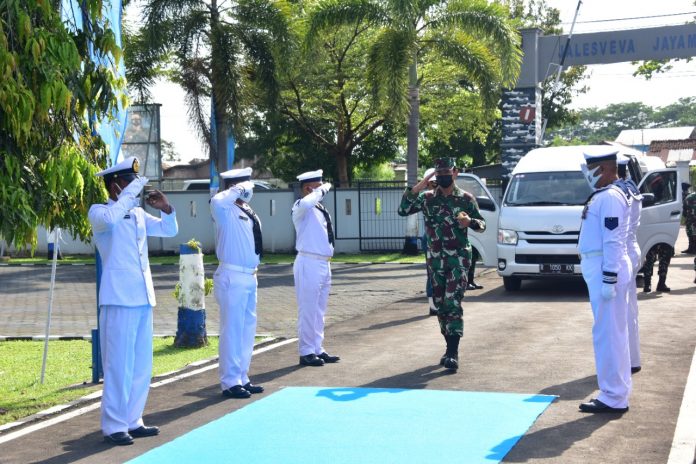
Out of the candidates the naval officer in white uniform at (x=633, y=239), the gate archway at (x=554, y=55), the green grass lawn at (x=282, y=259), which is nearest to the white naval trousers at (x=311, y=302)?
the naval officer in white uniform at (x=633, y=239)

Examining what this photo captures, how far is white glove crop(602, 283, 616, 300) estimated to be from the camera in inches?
309

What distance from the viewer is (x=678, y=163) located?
42.7 m

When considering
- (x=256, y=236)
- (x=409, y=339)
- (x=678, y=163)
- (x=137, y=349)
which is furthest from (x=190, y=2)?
(x=678, y=163)

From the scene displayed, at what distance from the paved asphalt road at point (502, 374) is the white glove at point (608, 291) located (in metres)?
0.94

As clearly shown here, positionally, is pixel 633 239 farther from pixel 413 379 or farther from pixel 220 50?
pixel 220 50

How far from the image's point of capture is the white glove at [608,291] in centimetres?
785

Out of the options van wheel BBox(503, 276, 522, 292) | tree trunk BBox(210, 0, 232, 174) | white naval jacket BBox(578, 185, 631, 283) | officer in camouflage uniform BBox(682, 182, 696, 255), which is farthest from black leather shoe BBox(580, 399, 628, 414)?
tree trunk BBox(210, 0, 232, 174)

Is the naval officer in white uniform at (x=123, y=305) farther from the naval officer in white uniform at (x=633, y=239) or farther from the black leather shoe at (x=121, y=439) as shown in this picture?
the naval officer in white uniform at (x=633, y=239)

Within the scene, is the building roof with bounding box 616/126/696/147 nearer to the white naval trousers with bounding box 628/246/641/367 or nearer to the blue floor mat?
the white naval trousers with bounding box 628/246/641/367

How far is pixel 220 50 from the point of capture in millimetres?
26297

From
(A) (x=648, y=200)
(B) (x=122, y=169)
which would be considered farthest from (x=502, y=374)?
(A) (x=648, y=200)

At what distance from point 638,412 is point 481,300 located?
28.2 ft

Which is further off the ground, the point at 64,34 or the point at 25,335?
the point at 64,34

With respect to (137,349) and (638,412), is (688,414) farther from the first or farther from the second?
(137,349)
